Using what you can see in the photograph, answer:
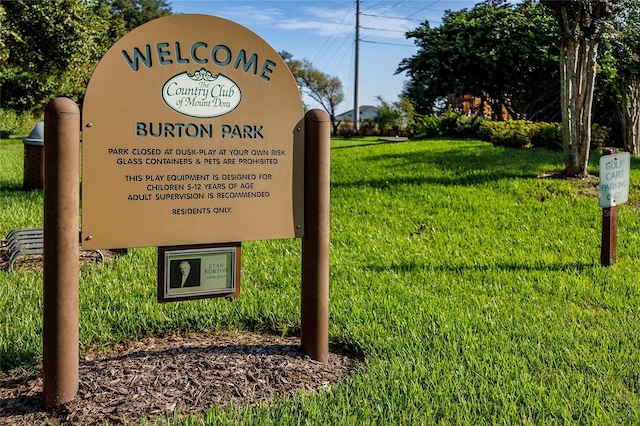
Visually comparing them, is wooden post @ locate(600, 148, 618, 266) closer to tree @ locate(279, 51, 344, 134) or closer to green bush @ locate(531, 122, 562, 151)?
green bush @ locate(531, 122, 562, 151)

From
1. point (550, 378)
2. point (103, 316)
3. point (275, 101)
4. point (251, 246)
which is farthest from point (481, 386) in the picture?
point (251, 246)

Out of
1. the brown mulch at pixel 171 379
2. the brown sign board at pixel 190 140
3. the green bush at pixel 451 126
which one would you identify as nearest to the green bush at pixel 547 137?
the green bush at pixel 451 126

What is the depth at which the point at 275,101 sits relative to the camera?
3.34m

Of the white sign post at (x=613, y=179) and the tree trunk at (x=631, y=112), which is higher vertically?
the tree trunk at (x=631, y=112)

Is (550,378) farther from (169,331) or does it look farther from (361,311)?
(169,331)

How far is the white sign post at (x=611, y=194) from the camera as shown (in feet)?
18.5

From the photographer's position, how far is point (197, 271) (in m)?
3.27

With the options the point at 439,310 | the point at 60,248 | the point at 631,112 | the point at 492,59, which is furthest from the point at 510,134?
the point at 60,248

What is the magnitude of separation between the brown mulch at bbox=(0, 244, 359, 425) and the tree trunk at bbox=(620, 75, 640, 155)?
44.3 ft

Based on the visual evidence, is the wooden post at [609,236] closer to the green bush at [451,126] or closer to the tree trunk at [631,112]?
the tree trunk at [631,112]

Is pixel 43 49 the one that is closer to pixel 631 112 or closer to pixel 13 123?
pixel 13 123

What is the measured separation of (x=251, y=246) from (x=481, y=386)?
12.6 ft

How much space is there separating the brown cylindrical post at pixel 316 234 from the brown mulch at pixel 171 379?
0.17 metres

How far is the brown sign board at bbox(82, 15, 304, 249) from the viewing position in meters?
2.95
